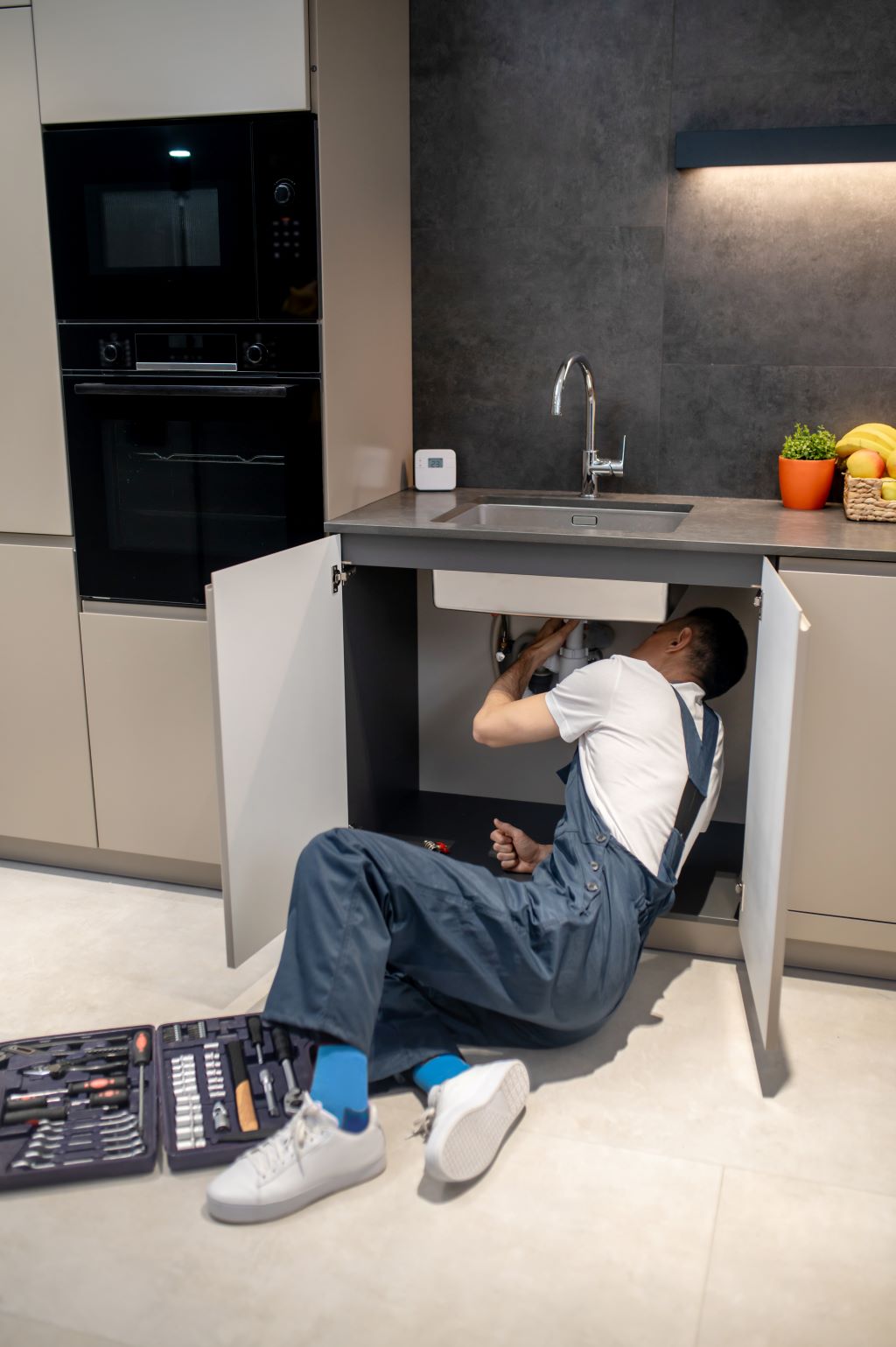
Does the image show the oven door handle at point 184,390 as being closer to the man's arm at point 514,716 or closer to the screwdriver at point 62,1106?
the man's arm at point 514,716

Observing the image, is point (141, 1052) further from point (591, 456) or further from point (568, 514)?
point (591, 456)

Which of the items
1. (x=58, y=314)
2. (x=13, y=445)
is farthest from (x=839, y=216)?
(x=13, y=445)

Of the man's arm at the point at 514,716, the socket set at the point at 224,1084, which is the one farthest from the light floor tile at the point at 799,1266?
the man's arm at the point at 514,716

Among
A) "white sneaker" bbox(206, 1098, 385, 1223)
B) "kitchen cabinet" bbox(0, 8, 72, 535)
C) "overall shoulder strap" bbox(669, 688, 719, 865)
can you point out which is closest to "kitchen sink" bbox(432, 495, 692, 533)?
"overall shoulder strap" bbox(669, 688, 719, 865)

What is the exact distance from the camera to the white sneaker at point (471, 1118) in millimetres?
1753

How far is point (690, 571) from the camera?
2.31m

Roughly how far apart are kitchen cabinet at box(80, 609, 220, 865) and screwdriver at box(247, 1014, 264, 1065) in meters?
0.60

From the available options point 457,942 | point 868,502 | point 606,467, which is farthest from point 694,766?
point 606,467

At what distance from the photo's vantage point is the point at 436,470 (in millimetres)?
2914

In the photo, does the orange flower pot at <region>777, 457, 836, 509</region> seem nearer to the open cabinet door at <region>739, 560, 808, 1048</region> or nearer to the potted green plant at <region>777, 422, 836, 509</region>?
the potted green plant at <region>777, 422, 836, 509</region>

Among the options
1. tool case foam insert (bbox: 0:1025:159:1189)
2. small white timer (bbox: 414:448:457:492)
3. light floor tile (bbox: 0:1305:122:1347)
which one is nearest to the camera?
light floor tile (bbox: 0:1305:122:1347)

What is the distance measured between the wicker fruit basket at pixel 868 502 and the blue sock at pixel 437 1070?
4.48ft

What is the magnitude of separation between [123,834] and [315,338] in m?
1.23

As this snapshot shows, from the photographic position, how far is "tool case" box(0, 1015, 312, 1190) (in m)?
1.85
